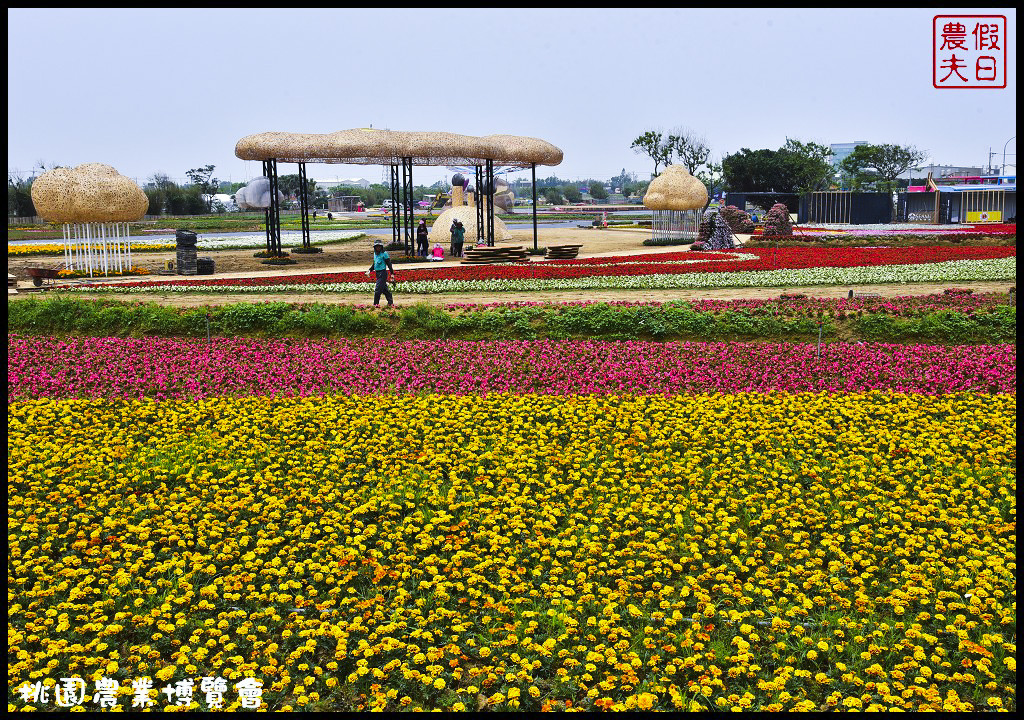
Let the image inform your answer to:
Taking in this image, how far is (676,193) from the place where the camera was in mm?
40469

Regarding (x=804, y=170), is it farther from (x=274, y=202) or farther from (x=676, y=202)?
(x=274, y=202)

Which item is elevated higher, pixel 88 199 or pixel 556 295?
pixel 88 199

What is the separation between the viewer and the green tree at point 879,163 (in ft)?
298

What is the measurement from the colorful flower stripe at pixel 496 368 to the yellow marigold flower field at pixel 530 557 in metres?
1.40

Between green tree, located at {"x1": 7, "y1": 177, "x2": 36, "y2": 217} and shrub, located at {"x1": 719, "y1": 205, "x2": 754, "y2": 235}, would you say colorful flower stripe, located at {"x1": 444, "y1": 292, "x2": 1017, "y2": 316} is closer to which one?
shrub, located at {"x1": 719, "y1": 205, "x2": 754, "y2": 235}

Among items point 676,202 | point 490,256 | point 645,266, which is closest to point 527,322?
point 645,266

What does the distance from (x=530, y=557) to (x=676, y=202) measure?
3558 centimetres

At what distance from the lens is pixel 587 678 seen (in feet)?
17.2

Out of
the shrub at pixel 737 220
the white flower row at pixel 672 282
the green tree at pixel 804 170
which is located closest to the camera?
the white flower row at pixel 672 282

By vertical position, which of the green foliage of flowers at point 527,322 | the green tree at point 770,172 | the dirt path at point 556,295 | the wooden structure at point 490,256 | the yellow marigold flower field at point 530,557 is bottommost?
the yellow marigold flower field at point 530,557

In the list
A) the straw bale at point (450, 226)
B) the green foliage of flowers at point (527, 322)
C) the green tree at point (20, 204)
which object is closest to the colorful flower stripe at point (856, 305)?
the green foliage of flowers at point (527, 322)

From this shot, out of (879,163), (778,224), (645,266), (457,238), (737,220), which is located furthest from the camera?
(879,163)

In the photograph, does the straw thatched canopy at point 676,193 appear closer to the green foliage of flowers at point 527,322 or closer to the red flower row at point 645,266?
the red flower row at point 645,266

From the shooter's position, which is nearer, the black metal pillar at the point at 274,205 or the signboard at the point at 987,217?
the black metal pillar at the point at 274,205
